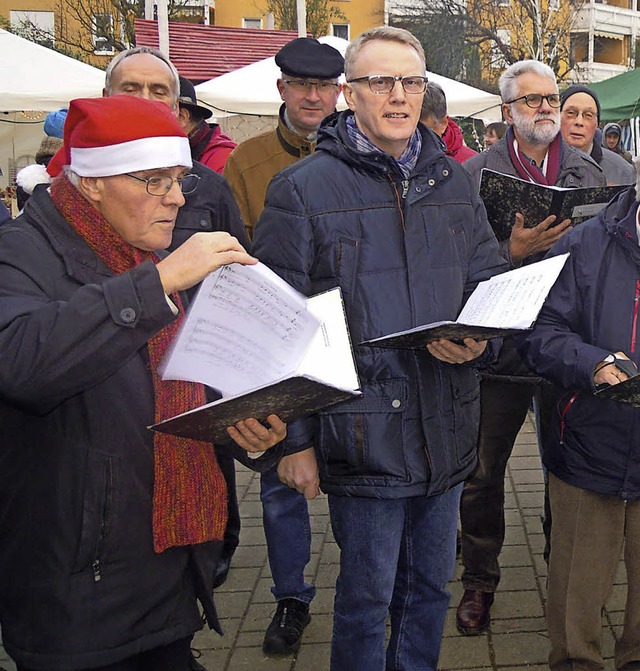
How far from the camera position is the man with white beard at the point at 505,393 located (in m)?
3.64

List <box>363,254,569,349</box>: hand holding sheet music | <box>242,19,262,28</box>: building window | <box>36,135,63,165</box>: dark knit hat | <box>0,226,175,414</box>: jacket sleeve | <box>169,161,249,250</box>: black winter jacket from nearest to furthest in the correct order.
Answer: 1. <box>0,226,175,414</box>: jacket sleeve
2. <box>363,254,569,349</box>: hand holding sheet music
3. <box>169,161,249,250</box>: black winter jacket
4. <box>36,135,63,165</box>: dark knit hat
5. <box>242,19,262,28</box>: building window

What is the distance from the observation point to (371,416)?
252 centimetres

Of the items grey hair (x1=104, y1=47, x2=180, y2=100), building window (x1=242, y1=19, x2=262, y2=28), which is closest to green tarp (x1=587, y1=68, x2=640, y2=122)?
grey hair (x1=104, y1=47, x2=180, y2=100)

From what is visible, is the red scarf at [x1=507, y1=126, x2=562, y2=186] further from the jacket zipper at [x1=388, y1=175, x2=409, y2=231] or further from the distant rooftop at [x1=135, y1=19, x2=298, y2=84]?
the distant rooftop at [x1=135, y1=19, x2=298, y2=84]

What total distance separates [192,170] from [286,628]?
5.90ft

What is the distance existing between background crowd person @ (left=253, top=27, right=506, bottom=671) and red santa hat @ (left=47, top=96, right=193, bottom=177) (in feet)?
1.93

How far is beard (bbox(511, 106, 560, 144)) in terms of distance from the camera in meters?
3.75

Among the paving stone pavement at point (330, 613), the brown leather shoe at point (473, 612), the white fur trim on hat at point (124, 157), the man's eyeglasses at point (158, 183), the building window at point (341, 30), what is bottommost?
the paving stone pavement at point (330, 613)

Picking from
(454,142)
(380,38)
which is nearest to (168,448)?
(380,38)

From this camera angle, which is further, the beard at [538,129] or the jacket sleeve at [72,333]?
the beard at [538,129]

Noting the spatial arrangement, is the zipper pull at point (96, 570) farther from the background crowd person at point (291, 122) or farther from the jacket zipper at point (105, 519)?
the background crowd person at point (291, 122)

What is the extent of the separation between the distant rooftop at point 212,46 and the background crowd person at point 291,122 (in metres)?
8.93

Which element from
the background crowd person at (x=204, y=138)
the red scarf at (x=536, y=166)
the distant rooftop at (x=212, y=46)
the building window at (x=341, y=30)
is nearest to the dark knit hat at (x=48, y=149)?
the background crowd person at (x=204, y=138)

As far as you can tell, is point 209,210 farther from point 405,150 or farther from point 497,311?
point 497,311
